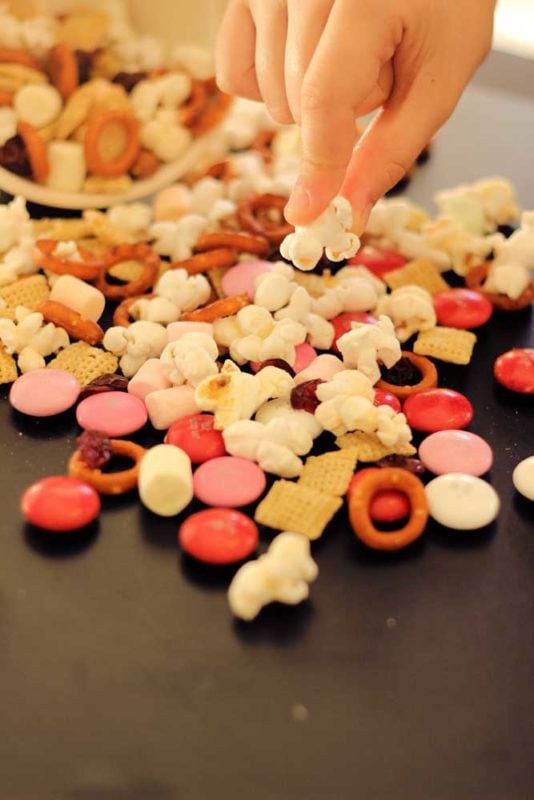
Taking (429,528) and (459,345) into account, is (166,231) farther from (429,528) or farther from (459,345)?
(429,528)

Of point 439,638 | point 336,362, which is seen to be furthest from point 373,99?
point 439,638

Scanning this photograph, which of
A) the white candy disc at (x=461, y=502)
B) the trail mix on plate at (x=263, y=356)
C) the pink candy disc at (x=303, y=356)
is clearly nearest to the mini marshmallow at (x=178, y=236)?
the trail mix on plate at (x=263, y=356)

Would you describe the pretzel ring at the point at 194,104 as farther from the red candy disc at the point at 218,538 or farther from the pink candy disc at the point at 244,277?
the red candy disc at the point at 218,538

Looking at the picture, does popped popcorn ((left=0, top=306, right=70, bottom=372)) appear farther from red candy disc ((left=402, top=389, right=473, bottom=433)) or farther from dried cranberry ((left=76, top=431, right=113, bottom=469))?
red candy disc ((left=402, top=389, right=473, bottom=433))

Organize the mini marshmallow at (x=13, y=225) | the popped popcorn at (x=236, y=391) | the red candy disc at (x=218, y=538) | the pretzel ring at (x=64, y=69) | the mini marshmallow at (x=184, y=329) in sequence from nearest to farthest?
1. the red candy disc at (x=218, y=538)
2. the popped popcorn at (x=236, y=391)
3. the mini marshmallow at (x=184, y=329)
4. the mini marshmallow at (x=13, y=225)
5. the pretzel ring at (x=64, y=69)

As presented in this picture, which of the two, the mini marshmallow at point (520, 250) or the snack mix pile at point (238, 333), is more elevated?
the mini marshmallow at point (520, 250)

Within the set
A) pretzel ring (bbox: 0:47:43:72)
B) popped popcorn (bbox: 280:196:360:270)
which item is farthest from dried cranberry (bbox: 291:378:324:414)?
pretzel ring (bbox: 0:47:43:72)
